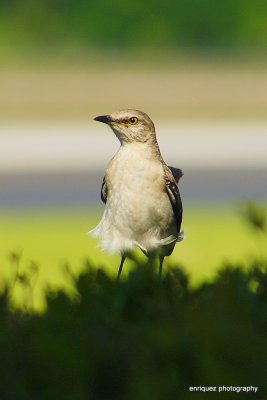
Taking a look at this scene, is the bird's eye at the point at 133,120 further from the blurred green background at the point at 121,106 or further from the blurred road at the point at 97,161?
the blurred road at the point at 97,161

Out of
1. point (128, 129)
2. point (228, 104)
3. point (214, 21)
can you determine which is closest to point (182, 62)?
point (214, 21)

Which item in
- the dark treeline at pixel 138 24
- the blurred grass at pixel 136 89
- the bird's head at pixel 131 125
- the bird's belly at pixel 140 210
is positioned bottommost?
the bird's belly at pixel 140 210

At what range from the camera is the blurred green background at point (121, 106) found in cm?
1305

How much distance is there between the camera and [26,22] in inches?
1121

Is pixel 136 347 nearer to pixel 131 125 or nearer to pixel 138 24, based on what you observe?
pixel 131 125

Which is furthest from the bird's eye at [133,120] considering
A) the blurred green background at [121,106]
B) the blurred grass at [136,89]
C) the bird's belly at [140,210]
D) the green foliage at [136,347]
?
the blurred grass at [136,89]

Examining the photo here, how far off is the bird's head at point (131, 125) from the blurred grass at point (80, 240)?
320 centimetres

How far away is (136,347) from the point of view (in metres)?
3.37

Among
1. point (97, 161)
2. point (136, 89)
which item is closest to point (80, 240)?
point (97, 161)

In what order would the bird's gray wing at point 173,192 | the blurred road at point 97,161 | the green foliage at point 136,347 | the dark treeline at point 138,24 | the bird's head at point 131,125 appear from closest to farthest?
1. the green foliage at point 136,347
2. the bird's head at point 131,125
3. the bird's gray wing at point 173,192
4. the blurred road at point 97,161
5. the dark treeline at point 138,24

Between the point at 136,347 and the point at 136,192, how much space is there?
7.38 ft

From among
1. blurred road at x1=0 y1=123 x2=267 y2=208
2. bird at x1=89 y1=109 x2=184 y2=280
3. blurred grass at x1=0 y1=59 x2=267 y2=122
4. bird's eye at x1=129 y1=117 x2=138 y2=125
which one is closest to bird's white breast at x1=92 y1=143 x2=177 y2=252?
bird at x1=89 y1=109 x2=184 y2=280

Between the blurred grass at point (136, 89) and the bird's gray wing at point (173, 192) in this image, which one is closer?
the bird's gray wing at point (173, 192)

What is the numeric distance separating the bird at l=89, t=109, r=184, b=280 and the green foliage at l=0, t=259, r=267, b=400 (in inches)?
63.2
